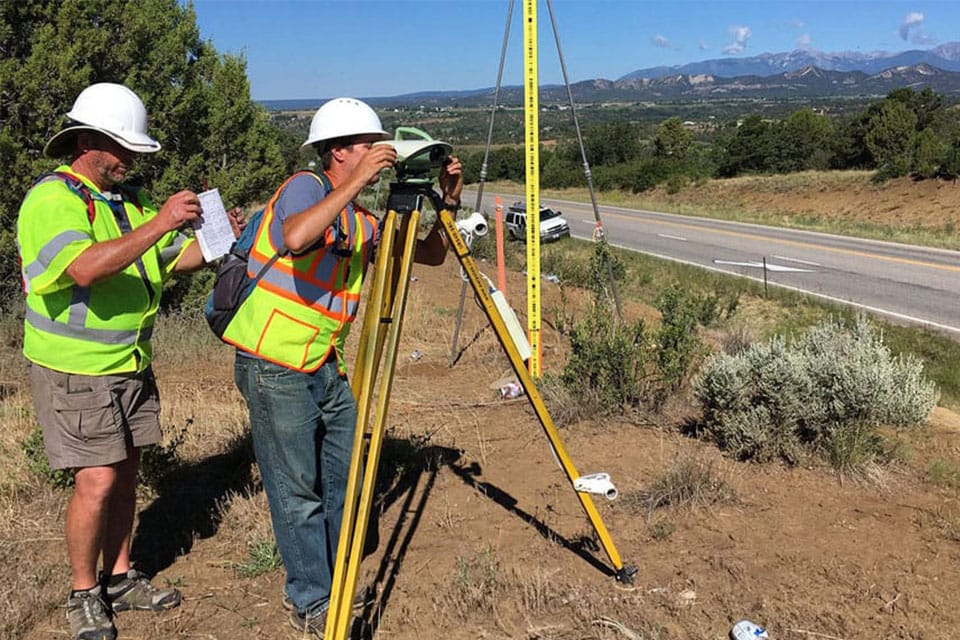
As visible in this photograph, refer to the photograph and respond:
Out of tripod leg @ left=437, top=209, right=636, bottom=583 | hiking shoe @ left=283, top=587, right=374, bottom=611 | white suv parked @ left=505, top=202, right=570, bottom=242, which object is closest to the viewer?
tripod leg @ left=437, top=209, right=636, bottom=583

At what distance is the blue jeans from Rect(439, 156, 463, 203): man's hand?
72cm

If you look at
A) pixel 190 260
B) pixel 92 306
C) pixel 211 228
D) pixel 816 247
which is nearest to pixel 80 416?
pixel 92 306

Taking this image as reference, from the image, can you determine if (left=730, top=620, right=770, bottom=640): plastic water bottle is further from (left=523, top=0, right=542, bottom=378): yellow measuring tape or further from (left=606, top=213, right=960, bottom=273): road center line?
(left=606, top=213, right=960, bottom=273): road center line

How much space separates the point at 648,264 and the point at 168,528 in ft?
47.5

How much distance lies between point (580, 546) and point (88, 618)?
1.92m

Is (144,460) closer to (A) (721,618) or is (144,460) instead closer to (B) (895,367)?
(A) (721,618)

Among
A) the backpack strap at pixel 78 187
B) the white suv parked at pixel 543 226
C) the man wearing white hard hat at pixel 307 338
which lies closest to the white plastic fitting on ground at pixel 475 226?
the man wearing white hard hat at pixel 307 338

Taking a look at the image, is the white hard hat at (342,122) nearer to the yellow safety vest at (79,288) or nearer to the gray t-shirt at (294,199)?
the gray t-shirt at (294,199)

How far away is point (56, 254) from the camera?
2.39 meters

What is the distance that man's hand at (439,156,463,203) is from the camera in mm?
2578

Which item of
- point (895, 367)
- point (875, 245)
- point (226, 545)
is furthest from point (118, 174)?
point (875, 245)

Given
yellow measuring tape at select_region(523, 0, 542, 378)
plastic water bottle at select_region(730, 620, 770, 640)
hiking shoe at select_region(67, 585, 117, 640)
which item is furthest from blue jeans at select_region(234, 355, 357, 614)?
yellow measuring tape at select_region(523, 0, 542, 378)

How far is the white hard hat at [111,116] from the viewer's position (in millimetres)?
2506

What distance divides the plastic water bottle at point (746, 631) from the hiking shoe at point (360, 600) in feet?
4.37
